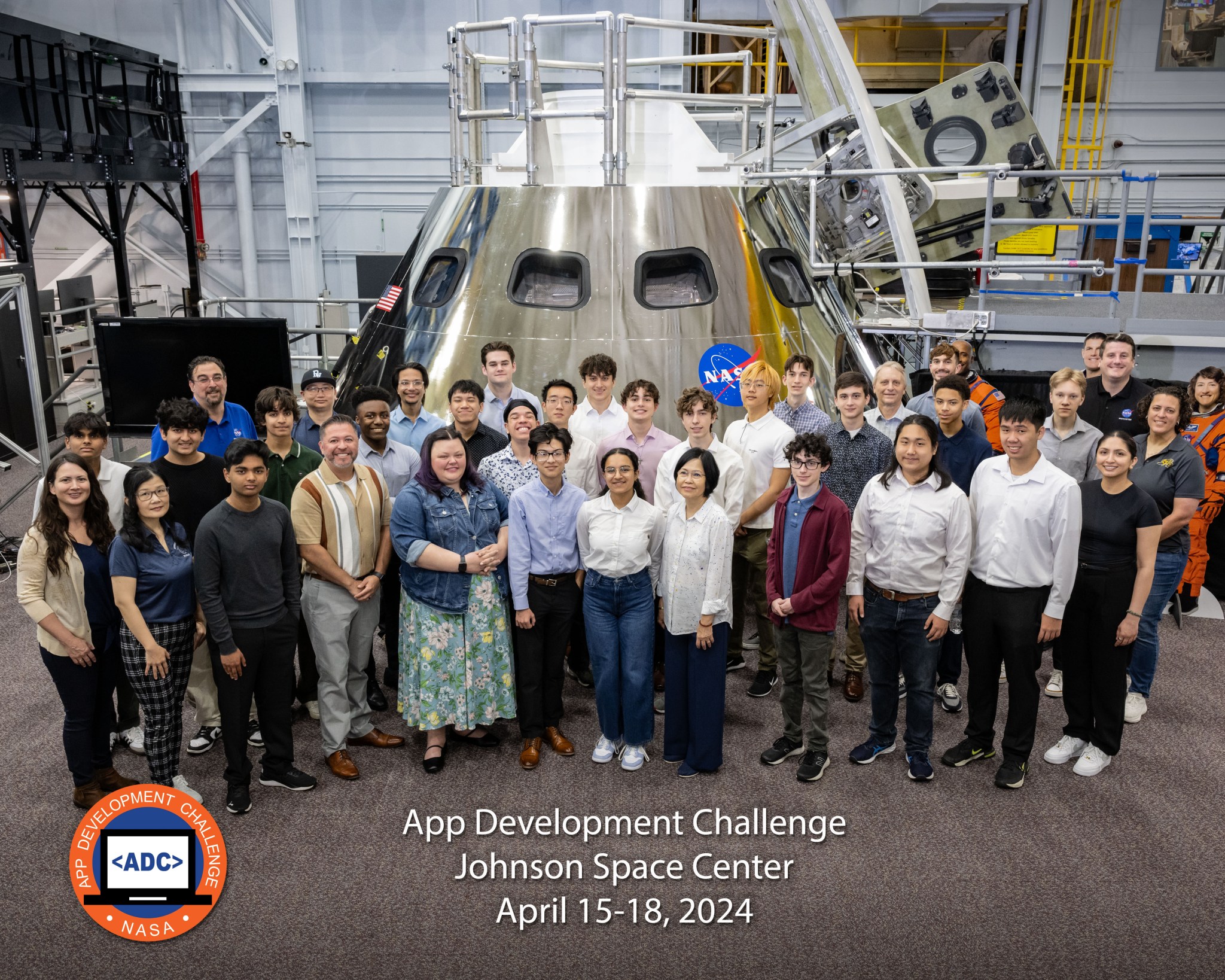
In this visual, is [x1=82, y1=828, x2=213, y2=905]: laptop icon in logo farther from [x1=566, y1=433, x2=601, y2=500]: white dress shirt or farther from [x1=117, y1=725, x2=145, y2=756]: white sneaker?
[x1=566, y1=433, x2=601, y2=500]: white dress shirt

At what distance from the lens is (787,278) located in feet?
23.9

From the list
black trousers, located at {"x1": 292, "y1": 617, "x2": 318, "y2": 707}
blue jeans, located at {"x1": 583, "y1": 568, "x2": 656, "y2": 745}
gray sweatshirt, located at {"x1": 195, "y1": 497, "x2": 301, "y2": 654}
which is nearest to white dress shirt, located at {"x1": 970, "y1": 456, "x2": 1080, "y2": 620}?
blue jeans, located at {"x1": 583, "y1": 568, "x2": 656, "y2": 745}

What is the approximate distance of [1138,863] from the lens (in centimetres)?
426

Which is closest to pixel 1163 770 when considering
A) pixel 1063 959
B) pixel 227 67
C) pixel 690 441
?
pixel 1063 959

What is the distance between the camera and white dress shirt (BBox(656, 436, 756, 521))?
5.29m

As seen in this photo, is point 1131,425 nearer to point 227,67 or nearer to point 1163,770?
point 1163,770

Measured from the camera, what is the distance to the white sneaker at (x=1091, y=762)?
5008 millimetres

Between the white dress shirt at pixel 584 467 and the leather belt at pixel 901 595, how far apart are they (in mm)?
1716

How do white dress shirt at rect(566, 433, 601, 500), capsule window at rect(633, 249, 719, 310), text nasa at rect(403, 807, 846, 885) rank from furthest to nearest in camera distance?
capsule window at rect(633, 249, 719, 310)
white dress shirt at rect(566, 433, 601, 500)
text nasa at rect(403, 807, 846, 885)

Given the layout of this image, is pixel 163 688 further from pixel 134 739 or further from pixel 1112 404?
pixel 1112 404

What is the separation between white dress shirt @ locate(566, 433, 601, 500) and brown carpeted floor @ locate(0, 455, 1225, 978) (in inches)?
53.1

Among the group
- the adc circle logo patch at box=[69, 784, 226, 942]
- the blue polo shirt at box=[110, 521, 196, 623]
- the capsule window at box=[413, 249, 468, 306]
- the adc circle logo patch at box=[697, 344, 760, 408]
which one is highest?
the capsule window at box=[413, 249, 468, 306]

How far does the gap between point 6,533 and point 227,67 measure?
9.44 meters

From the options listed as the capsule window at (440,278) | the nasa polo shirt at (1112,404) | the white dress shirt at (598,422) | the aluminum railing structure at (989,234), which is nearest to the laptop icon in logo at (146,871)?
the white dress shirt at (598,422)
